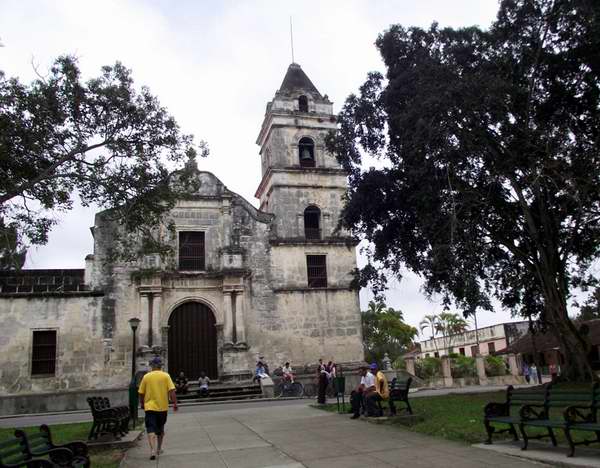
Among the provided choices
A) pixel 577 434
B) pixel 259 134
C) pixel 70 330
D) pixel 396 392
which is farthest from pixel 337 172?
pixel 577 434

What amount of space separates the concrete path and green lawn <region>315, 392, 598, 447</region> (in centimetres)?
40

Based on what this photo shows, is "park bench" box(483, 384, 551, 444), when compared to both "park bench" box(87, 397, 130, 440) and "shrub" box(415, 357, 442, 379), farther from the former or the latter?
"shrub" box(415, 357, 442, 379)

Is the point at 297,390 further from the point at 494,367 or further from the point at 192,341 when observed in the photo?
the point at 494,367

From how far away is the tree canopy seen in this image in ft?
169

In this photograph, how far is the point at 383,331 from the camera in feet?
171

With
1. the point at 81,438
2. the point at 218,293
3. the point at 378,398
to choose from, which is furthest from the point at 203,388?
the point at 378,398

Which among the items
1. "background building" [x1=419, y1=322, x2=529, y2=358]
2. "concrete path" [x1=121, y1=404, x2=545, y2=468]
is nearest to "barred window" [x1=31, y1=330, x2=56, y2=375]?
"concrete path" [x1=121, y1=404, x2=545, y2=468]

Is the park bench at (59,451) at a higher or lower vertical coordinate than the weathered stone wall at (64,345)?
lower

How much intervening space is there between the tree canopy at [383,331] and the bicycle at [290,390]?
3070 cm

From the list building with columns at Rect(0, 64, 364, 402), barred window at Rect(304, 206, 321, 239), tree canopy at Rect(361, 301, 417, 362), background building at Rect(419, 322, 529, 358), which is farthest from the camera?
tree canopy at Rect(361, 301, 417, 362)

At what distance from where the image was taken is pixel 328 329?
25.1 m

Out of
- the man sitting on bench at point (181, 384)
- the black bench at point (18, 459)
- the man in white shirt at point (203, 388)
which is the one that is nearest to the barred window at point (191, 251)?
the man sitting on bench at point (181, 384)

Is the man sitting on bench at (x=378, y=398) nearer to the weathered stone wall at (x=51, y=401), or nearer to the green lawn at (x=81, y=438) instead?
the green lawn at (x=81, y=438)

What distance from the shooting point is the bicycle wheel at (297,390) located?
68.8 ft
